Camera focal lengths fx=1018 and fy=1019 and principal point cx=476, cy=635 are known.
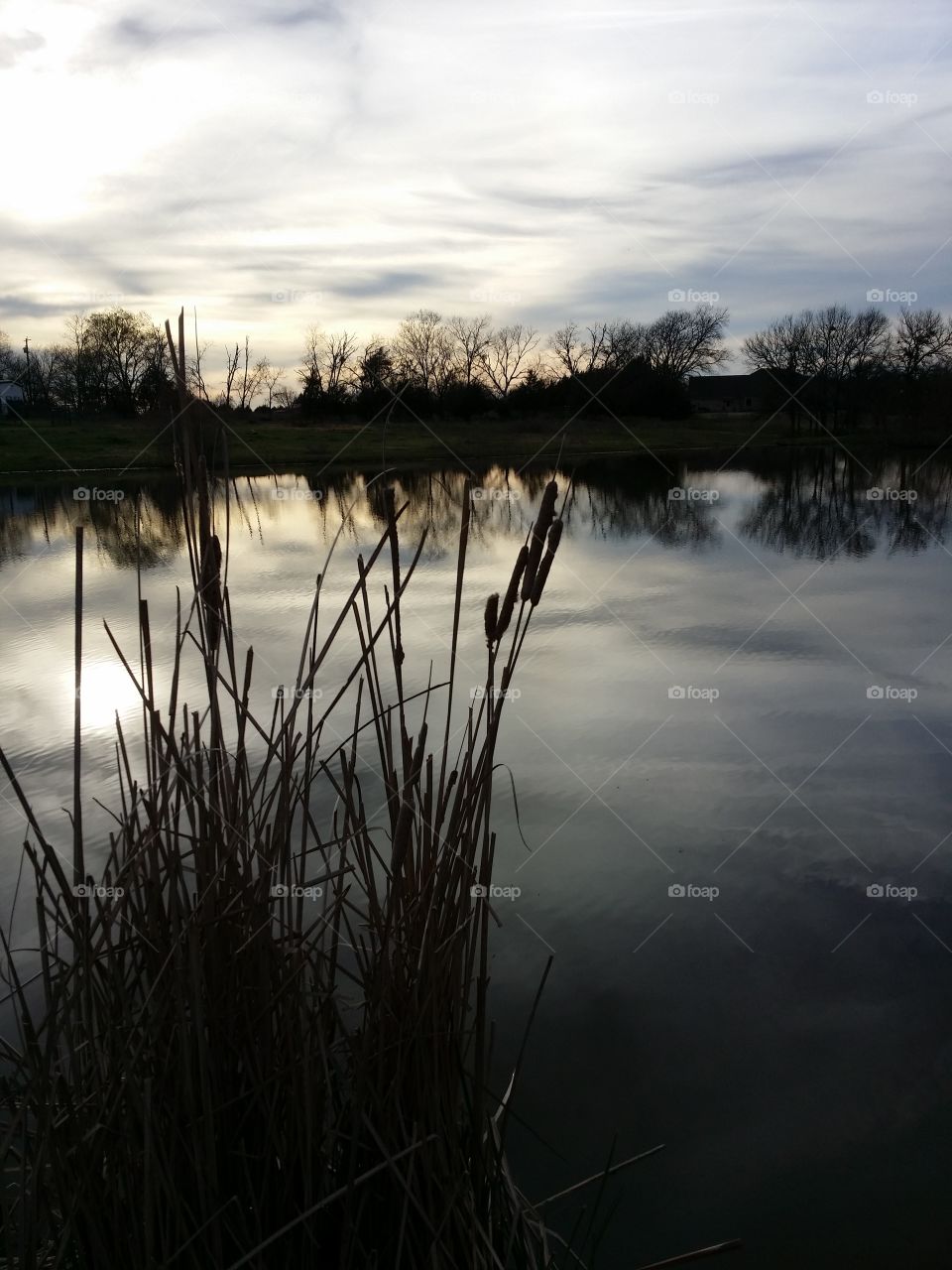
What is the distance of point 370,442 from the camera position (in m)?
31.3

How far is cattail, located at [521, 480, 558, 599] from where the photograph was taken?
1.17 m

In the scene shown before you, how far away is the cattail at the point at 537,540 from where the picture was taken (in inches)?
46.2

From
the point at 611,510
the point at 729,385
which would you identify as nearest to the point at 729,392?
the point at 729,385

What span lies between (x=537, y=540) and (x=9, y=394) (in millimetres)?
42431

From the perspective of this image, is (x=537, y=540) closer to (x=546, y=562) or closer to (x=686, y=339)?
(x=546, y=562)

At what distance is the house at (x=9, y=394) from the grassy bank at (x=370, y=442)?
2046 millimetres

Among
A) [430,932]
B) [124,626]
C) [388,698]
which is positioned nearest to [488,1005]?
[430,932]

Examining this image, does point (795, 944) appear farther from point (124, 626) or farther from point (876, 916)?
point (124, 626)

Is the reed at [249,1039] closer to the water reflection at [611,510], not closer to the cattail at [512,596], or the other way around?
the cattail at [512,596]

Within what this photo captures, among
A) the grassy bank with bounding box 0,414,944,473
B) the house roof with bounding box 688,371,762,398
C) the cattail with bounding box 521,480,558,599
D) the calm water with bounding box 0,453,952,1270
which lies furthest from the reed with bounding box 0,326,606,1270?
the house roof with bounding box 688,371,762,398

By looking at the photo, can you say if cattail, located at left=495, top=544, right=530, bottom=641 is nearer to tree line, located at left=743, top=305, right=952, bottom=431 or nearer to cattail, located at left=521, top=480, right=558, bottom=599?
cattail, located at left=521, top=480, right=558, bottom=599

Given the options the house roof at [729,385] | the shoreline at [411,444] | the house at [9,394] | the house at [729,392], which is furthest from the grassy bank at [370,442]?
the house roof at [729,385]

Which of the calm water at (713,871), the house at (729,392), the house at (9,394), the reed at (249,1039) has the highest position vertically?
the house at (729,392)

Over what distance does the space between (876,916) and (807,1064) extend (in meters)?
0.84
